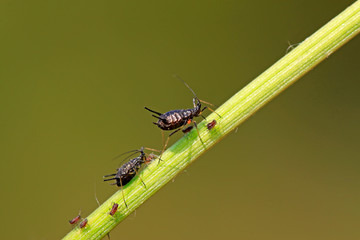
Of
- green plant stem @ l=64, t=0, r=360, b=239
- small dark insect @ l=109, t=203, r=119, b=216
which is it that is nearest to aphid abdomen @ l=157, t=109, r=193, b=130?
green plant stem @ l=64, t=0, r=360, b=239

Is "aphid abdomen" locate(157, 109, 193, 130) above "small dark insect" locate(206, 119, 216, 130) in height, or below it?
above

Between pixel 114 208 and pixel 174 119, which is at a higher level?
pixel 174 119

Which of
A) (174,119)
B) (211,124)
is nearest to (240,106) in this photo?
(211,124)

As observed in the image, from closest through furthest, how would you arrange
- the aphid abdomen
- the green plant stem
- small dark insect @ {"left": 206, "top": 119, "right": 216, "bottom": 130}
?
the green plant stem → small dark insect @ {"left": 206, "top": 119, "right": 216, "bottom": 130} → the aphid abdomen

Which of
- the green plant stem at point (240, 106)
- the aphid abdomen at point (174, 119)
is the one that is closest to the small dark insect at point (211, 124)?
the green plant stem at point (240, 106)

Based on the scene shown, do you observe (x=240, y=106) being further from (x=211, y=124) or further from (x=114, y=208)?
(x=114, y=208)

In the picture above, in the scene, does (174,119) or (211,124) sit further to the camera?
(174,119)

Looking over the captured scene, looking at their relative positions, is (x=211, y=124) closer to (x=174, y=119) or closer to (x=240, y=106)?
(x=240, y=106)

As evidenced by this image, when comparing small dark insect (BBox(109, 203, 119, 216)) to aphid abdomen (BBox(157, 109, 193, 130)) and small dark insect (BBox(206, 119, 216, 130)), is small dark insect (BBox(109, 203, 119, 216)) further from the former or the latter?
aphid abdomen (BBox(157, 109, 193, 130))

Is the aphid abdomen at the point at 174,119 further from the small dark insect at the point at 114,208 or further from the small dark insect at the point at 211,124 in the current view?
the small dark insect at the point at 114,208
